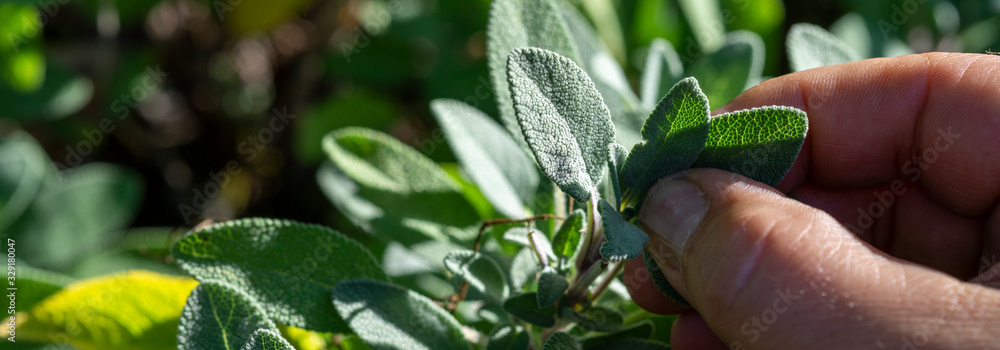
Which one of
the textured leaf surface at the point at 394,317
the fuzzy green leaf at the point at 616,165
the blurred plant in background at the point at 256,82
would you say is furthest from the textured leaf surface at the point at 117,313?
the fuzzy green leaf at the point at 616,165

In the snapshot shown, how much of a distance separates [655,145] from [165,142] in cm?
177

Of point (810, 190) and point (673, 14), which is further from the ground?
point (673, 14)

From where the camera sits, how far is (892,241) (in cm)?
112

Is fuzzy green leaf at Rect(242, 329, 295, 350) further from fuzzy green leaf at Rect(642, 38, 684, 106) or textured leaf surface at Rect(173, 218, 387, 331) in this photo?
fuzzy green leaf at Rect(642, 38, 684, 106)

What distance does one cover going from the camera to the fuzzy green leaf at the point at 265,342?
0.78 meters

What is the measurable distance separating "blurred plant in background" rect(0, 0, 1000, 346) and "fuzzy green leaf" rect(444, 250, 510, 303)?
21cm

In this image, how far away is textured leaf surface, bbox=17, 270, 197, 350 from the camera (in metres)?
1.05

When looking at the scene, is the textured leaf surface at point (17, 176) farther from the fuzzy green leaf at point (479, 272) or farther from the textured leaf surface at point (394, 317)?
the fuzzy green leaf at point (479, 272)

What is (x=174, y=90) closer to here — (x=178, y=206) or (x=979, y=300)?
(x=178, y=206)

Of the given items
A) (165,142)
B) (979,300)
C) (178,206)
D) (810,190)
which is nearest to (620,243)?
(979,300)

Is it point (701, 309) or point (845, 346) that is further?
point (701, 309)

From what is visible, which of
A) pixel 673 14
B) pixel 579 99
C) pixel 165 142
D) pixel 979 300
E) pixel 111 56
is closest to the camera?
pixel 979 300

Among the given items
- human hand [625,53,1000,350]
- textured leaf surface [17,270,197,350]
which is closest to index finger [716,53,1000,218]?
human hand [625,53,1000,350]

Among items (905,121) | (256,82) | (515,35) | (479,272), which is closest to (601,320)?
(479,272)
